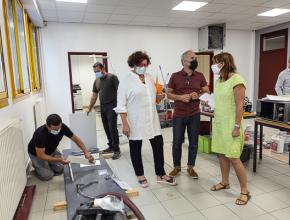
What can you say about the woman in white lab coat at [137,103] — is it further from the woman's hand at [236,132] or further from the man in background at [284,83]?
the man in background at [284,83]

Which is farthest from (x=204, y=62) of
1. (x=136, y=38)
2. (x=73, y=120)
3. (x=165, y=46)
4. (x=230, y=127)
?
(x=230, y=127)

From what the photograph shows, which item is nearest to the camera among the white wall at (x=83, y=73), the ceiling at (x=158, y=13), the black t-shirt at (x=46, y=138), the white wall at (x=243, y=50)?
the black t-shirt at (x=46, y=138)

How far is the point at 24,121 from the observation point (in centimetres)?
308

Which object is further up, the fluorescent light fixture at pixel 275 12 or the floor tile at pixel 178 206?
the fluorescent light fixture at pixel 275 12

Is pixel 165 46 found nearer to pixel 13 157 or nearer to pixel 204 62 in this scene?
pixel 204 62

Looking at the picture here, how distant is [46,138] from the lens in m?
2.56

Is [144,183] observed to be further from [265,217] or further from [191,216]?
[265,217]

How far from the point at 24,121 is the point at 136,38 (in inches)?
156

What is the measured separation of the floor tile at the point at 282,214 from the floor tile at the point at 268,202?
0.15 feet

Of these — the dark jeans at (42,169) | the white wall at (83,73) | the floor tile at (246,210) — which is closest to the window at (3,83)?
the dark jeans at (42,169)

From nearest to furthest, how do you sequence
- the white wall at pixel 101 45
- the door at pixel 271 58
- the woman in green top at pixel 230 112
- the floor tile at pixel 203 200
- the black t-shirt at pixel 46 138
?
1. the woman in green top at pixel 230 112
2. the floor tile at pixel 203 200
3. the black t-shirt at pixel 46 138
4. the white wall at pixel 101 45
5. the door at pixel 271 58

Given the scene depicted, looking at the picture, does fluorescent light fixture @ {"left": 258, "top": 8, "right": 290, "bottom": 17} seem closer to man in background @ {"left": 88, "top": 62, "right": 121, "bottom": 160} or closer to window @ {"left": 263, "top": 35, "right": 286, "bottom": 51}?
window @ {"left": 263, "top": 35, "right": 286, "bottom": 51}

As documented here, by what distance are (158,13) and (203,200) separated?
13.4ft

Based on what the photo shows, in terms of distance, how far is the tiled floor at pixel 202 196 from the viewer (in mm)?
2094
